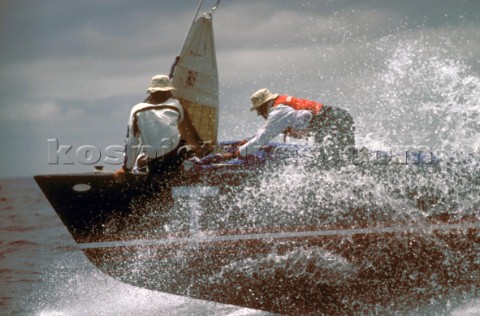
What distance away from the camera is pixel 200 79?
1048 centimetres

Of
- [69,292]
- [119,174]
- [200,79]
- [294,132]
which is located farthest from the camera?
[200,79]

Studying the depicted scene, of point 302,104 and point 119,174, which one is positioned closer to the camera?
point 119,174

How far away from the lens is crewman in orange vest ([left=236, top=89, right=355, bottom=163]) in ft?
24.4

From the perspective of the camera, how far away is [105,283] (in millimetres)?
9609

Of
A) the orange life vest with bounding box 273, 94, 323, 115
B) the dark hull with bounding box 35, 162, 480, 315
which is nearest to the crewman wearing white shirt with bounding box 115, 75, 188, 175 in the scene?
the dark hull with bounding box 35, 162, 480, 315

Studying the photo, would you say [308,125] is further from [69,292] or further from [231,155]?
[69,292]

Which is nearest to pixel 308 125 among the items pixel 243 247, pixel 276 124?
pixel 276 124

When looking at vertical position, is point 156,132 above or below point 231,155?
above

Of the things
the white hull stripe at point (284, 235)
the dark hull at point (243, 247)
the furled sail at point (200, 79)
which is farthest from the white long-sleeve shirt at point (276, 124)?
the furled sail at point (200, 79)

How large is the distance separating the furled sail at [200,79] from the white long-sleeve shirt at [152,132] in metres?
2.49

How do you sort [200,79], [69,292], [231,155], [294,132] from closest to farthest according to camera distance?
[231,155] < [294,132] < [69,292] < [200,79]

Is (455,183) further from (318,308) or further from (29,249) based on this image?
(29,249)

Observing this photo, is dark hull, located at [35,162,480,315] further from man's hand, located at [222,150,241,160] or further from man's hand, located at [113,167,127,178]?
man's hand, located at [222,150,241,160]

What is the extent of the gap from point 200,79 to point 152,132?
3312mm
